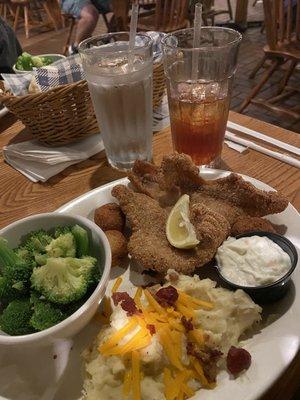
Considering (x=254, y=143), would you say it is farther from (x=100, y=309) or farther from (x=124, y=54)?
(x=100, y=309)

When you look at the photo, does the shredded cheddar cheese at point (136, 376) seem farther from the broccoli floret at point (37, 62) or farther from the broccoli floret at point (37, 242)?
the broccoli floret at point (37, 62)

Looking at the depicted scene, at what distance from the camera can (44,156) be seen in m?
1.47

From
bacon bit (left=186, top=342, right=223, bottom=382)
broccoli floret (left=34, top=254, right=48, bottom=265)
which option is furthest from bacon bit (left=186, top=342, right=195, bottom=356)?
broccoli floret (left=34, top=254, right=48, bottom=265)

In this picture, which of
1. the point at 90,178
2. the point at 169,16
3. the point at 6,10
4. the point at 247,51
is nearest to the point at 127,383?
the point at 90,178

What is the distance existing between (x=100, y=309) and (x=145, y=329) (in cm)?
18

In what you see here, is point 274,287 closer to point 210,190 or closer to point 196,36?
point 210,190

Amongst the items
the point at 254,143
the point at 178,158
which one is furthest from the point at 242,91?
the point at 178,158

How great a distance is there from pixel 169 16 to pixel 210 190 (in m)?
3.53

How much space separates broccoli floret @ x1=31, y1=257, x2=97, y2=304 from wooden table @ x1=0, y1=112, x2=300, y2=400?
0.44 meters

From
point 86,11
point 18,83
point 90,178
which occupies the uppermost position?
point 18,83

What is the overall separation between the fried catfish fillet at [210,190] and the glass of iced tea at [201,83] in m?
0.21

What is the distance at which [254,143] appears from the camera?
1.43 m

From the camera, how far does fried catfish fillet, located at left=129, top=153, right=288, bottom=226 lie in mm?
1047

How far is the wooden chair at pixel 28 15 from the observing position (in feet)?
23.1
